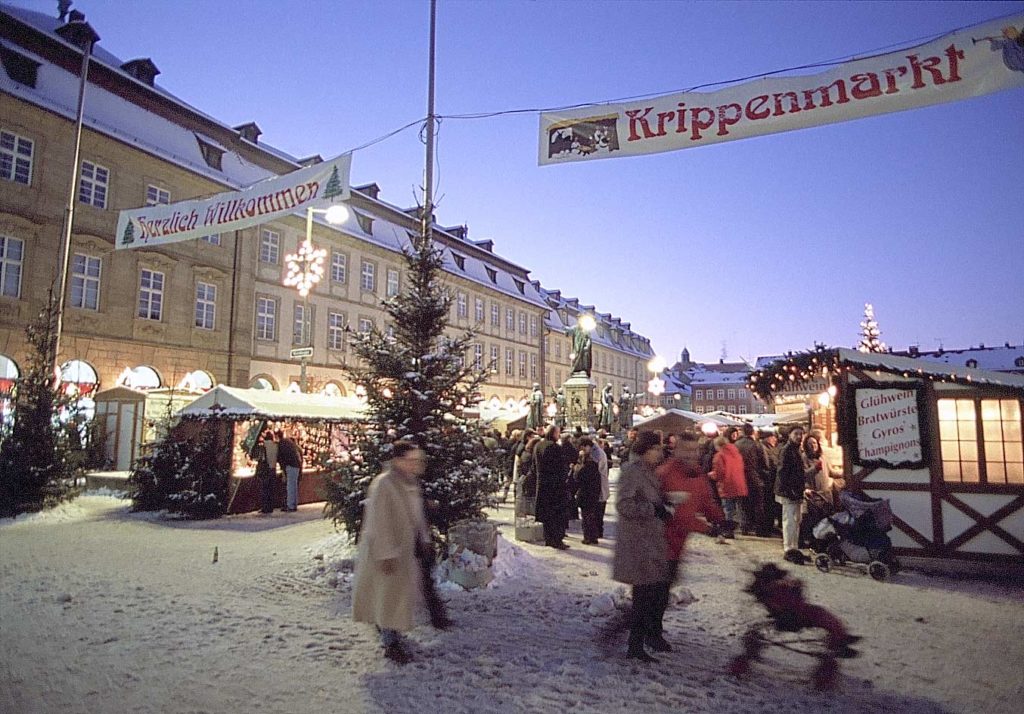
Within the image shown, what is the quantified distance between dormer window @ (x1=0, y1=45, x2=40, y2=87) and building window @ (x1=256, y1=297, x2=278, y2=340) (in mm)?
11799

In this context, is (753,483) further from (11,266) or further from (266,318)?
(266,318)

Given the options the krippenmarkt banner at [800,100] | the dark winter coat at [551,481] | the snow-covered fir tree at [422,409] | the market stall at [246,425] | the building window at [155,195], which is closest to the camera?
the krippenmarkt banner at [800,100]

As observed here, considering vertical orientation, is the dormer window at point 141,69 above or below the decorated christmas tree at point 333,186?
above

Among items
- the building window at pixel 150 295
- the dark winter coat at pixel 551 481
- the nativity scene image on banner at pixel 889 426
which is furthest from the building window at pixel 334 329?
the nativity scene image on banner at pixel 889 426

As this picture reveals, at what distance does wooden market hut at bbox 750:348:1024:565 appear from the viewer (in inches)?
342

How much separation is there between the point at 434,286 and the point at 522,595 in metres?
4.13

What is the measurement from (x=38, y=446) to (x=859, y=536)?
582 inches

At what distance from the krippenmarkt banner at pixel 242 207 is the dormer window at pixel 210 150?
16976 millimetres

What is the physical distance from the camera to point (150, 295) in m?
25.2

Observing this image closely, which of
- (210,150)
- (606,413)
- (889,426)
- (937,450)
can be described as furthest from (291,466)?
(210,150)

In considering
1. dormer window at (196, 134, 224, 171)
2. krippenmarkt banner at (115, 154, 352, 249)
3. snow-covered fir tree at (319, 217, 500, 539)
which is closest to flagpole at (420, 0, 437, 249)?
snow-covered fir tree at (319, 217, 500, 539)

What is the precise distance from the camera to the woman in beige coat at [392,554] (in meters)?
4.81

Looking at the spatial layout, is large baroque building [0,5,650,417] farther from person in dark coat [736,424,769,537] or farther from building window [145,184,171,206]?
person in dark coat [736,424,769,537]

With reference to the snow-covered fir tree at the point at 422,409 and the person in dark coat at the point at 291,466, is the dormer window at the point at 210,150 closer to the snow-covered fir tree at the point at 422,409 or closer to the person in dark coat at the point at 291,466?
the person in dark coat at the point at 291,466
